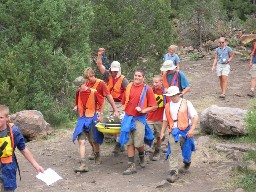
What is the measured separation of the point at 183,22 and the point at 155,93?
639 inches

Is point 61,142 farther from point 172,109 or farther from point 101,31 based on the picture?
point 101,31

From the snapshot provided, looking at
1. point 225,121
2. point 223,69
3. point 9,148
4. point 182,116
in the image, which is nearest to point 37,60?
point 223,69

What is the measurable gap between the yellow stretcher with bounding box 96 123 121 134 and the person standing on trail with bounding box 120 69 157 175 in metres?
0.16

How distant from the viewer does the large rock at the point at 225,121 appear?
948cm

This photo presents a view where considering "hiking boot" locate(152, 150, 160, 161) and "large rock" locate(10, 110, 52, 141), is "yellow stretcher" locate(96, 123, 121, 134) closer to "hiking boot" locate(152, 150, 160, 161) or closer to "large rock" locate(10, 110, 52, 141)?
"hiking boot" locate(152, 150, 160, 161)

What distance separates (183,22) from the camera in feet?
79.9

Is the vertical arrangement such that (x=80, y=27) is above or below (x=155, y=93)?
above

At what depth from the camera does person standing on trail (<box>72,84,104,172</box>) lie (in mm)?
8180

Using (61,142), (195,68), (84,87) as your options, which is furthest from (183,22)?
(84,87)

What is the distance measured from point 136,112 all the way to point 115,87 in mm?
1024

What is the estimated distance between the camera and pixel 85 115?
8305 millimetres

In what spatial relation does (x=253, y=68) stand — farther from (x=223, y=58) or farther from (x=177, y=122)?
(x=177, y=122)

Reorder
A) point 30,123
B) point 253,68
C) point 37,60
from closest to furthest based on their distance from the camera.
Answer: point 30,123, point 37,60, point 253,68

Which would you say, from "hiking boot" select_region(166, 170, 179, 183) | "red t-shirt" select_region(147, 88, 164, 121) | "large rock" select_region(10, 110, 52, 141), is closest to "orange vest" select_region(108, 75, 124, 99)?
"red t-shirt" select_region(147, 88, 164, 121)
